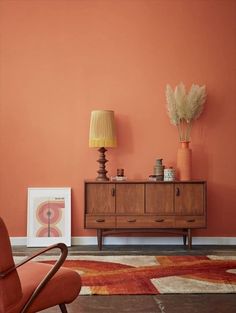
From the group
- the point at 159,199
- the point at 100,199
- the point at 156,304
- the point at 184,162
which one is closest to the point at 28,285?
the point at 156,304

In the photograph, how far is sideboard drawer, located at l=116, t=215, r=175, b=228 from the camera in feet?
18.9

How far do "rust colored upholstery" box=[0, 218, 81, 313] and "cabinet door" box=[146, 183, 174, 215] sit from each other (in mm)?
2767

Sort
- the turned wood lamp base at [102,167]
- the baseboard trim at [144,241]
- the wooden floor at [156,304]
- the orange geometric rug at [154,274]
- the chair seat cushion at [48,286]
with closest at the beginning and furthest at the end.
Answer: the chair seat cushion at [48,286]
the wooden floor at [156,304]
the orange geometric rug at [154,274]
the turned wood lamp base at [102,167]
the baseboard trim at [144,241]

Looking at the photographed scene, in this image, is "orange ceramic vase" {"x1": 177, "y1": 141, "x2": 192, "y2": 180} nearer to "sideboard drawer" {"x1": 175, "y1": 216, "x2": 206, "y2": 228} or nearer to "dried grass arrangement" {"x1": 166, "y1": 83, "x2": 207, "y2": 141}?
"dried grass arrangement" {"x1": 166, "y1": 83, "x2": 207, "y2": 141}

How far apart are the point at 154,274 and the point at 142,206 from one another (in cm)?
140

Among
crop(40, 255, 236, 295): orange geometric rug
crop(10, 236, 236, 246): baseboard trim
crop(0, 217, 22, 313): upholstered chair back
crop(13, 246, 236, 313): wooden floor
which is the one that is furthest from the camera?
crop(10, 236, 236, 246): baseboard trim

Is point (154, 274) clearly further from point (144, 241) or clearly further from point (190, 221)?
point (144, 241)

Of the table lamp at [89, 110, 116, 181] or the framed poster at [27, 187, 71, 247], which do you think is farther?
the framed poster at [27, 187, 71, 247]

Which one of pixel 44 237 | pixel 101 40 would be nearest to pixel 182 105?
pixel 101 40

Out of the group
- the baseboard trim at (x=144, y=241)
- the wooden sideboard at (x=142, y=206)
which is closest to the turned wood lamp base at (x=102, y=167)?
the wooden sideboard at (x=142, y=206)

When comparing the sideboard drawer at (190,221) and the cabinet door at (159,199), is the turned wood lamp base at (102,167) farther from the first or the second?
the sideboard drawer at (190,221)

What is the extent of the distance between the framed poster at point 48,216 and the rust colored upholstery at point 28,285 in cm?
294

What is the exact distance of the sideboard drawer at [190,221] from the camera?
227 inches

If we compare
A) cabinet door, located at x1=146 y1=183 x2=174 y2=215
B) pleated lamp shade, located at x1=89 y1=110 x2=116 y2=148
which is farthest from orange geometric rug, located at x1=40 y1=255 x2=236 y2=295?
pleated lamp shade, located at x1=89 y1=110 x2=116 y2=148
